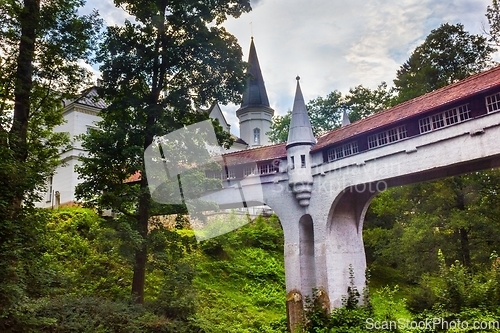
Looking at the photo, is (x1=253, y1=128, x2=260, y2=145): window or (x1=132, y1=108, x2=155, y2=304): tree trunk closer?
(x1=132, y1=108, x2=155, y2=304): tree trunk

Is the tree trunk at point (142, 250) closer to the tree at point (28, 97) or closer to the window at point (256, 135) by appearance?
the tree at point (28, 97)

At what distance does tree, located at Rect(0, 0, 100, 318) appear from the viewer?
7.61 m

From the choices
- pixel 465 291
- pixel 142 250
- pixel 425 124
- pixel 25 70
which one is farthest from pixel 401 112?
pixel 25 70

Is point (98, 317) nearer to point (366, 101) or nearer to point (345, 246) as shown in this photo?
point (345, 246)

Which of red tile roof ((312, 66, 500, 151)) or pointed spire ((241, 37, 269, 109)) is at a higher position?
pointed spire ((241, 37, 269, 109))

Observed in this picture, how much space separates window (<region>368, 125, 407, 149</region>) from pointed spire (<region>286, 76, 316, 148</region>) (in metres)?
2.80

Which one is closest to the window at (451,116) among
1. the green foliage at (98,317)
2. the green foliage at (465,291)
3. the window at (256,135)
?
the green foliage at (465,291)

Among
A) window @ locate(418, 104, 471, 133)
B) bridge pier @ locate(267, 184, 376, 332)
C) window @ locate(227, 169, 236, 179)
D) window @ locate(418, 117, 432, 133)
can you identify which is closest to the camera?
window @ locate(418, 104, 471, 133)

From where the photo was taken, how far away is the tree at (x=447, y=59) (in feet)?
58.3

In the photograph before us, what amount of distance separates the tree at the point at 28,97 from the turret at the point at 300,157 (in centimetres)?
835

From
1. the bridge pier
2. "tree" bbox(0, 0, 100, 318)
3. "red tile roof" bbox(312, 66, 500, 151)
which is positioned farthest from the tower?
"tree" bbox(0, 0, 100, 318)

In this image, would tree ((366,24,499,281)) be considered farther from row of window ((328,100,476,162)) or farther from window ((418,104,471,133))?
window ((418,104,471,133))

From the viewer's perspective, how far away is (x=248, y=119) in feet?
121

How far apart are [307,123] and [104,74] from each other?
8126 millimetres
